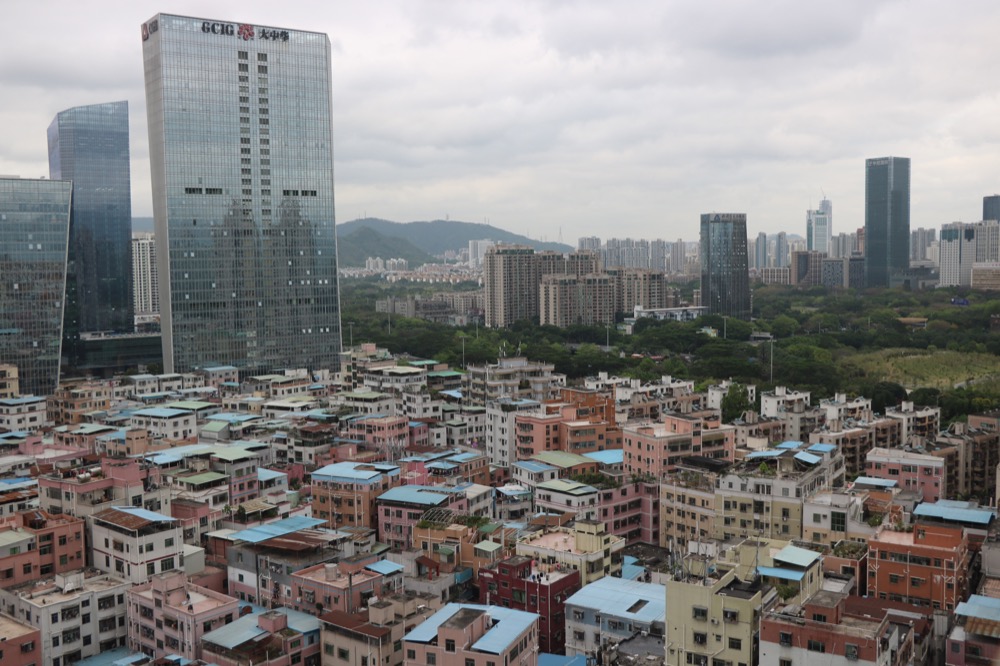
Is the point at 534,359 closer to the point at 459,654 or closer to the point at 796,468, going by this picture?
the point at 796,468

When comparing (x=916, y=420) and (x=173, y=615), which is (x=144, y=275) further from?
(x=173, y=615)

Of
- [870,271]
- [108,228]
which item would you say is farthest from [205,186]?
[870,271]

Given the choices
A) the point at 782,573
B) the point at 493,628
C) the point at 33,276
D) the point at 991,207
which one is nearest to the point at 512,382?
the point at 33,276

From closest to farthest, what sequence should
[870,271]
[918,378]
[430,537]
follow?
[430,537] → [918,378] → [870,271]

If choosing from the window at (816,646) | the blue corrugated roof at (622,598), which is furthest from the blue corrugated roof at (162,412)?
the window at (816,646)

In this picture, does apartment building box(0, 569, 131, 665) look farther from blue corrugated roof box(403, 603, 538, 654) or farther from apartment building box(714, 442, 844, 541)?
apartment building box(714, 442, 844, 541)

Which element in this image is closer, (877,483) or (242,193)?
(877,483)
